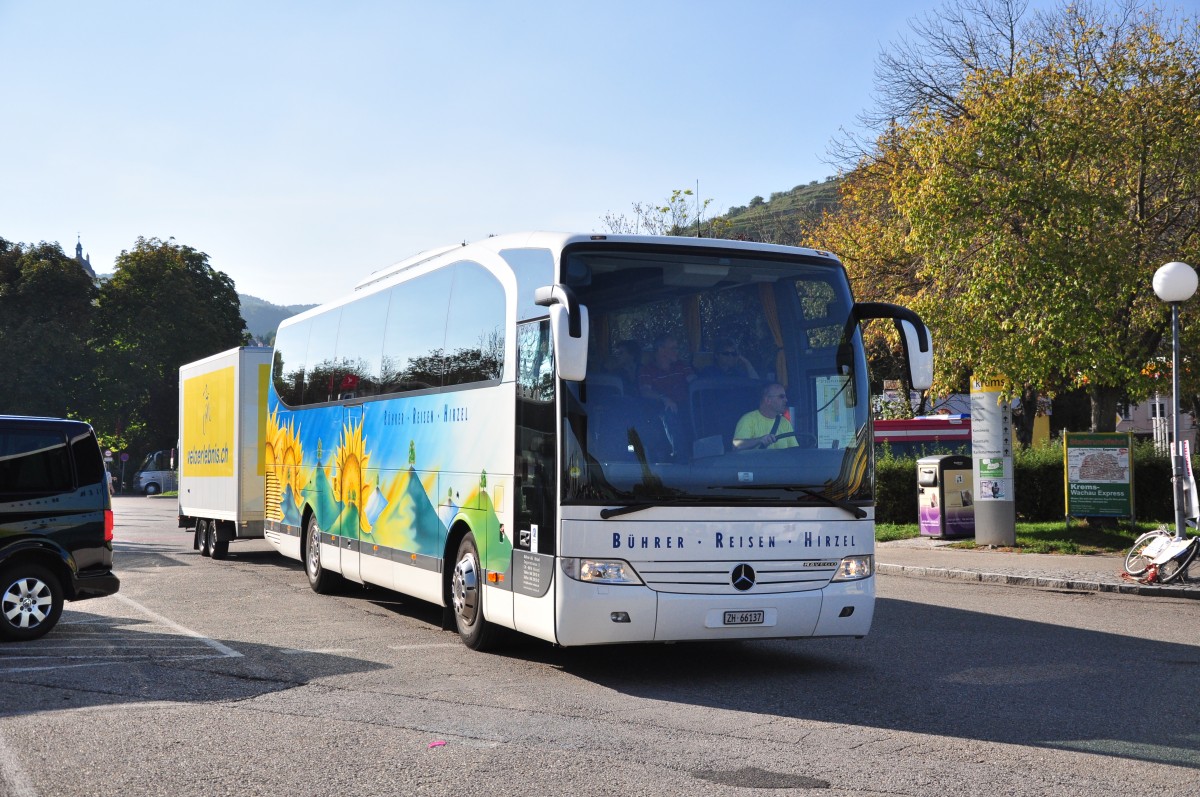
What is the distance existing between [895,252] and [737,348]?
2190cm

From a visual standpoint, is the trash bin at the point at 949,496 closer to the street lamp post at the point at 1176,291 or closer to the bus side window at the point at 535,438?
the street lamp post at the point at 1176,291

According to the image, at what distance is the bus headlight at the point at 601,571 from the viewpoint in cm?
889

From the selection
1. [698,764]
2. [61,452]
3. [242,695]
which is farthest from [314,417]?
[698,764]

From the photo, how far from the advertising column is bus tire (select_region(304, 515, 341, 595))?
35.3 feet

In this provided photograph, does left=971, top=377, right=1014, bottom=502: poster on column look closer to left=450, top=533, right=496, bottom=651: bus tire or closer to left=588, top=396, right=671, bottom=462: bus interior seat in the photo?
left=450, top=533, right=496, bottom=651: bus tire

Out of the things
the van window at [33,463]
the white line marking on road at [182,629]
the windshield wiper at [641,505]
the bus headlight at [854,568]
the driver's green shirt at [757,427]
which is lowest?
the white line marking on road at [182,629]

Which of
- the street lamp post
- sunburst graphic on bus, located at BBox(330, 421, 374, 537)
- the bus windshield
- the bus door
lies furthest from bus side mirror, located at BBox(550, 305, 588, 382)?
the street lamp post

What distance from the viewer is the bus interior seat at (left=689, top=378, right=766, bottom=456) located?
9.12 m

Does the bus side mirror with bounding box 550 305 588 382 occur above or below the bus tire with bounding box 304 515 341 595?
above

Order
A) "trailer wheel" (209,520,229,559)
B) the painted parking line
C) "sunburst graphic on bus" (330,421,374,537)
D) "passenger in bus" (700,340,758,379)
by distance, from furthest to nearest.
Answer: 1. "trailer wheel" (209,520,229,559)
2. "sunburst graphic on bus" (330,421,374,537)
3. the painted parking line
4. "passenger in bus" (700,340,758,379)

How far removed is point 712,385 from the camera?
9.23 m

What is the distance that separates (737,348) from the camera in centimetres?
939

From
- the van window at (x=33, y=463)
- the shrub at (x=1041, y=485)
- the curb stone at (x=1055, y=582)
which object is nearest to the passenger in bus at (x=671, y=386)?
the van window at (x=33, y=463)

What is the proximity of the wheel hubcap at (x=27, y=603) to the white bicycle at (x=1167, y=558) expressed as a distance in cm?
1220
